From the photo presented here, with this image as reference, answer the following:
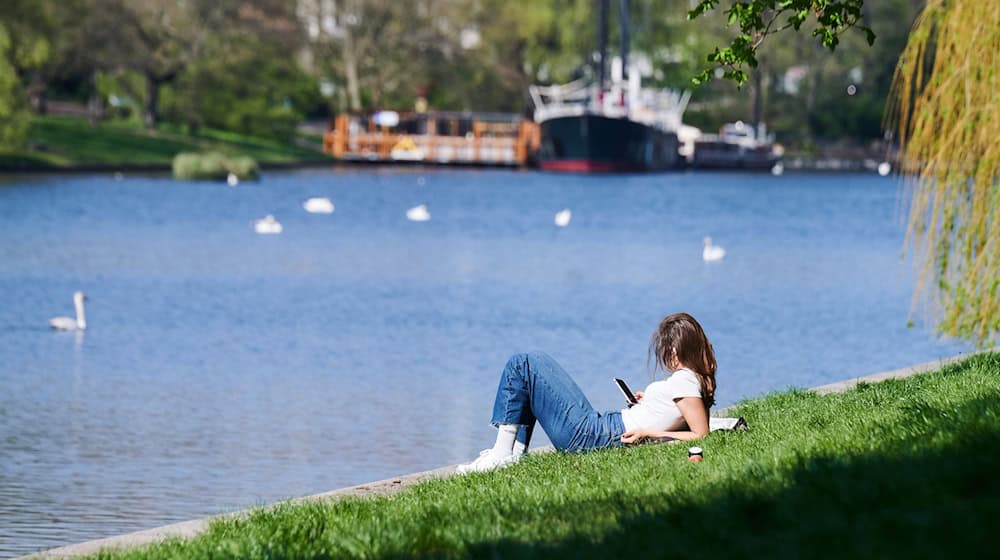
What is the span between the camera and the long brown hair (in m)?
10.7

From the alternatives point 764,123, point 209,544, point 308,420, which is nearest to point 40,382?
point 308,420

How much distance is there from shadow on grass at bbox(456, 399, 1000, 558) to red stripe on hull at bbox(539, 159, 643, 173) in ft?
314

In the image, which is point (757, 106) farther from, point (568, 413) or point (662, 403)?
point (662, 403)

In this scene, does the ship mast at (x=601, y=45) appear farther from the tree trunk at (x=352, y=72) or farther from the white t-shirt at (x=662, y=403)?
the white t-shirt at (x=662, y=403)

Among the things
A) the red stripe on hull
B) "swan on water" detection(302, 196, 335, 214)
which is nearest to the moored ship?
the red stripe on hull

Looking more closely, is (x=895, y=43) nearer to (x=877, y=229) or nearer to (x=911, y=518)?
(x=877, y=229)

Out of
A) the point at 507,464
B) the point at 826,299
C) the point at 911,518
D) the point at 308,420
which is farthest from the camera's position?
the point at 826,299

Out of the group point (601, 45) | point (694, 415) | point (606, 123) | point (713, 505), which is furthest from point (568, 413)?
point (601, 45)

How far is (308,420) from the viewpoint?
732 inches

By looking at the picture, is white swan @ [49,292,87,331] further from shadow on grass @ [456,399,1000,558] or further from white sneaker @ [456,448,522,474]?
shadow on grass @ [456,399,1000,558]

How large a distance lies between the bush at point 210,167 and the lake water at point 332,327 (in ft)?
43.5

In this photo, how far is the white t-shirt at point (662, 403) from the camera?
10.7 meters

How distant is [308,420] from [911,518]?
12591 mm

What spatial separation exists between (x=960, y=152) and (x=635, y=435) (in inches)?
141
